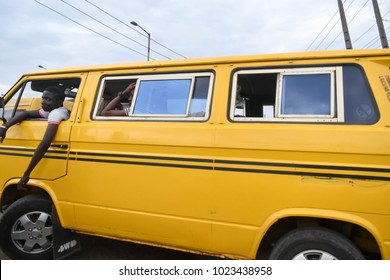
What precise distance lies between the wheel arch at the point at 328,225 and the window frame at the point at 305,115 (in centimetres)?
77

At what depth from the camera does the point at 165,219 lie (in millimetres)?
2697

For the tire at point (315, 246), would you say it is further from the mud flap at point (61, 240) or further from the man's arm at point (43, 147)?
the man's arm at point (43, 147)

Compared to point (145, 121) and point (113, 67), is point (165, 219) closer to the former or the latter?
point (145, 121)

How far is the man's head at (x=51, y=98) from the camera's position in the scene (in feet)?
11.4

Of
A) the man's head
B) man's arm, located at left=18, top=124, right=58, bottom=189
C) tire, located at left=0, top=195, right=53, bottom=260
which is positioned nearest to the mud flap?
tire, located at left=0, top=195, right=53, bottom=260

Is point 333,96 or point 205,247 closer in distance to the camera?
point 333,96

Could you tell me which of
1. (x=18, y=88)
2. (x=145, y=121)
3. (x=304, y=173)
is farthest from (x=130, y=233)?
(x=18, y=88)

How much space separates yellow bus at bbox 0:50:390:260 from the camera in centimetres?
223

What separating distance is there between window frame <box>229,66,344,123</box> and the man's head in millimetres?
2289

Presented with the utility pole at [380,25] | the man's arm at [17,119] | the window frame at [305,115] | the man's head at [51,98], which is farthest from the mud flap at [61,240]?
the utility pole at [380,25]

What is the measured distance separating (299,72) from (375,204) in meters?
1.24

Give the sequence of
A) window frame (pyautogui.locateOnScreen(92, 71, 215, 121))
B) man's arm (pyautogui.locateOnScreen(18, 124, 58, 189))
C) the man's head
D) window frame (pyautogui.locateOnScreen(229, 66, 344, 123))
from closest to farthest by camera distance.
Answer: window frame (pyautogui.locateOnScreen(229, 66, 344, 123)), window frame (pyautogui.locateOnScreen(92, 71, 215, 121)), man's arm (pyautogui.locateOnScreen(18, 124, 58, 189)), the man's head

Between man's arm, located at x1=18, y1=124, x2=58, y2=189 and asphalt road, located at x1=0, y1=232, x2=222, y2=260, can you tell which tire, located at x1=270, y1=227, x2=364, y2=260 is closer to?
asphalt road, located at x1=0, y1=232, x2=222, y2=260

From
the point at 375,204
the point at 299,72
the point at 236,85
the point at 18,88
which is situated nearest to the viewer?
the point at 375,204
